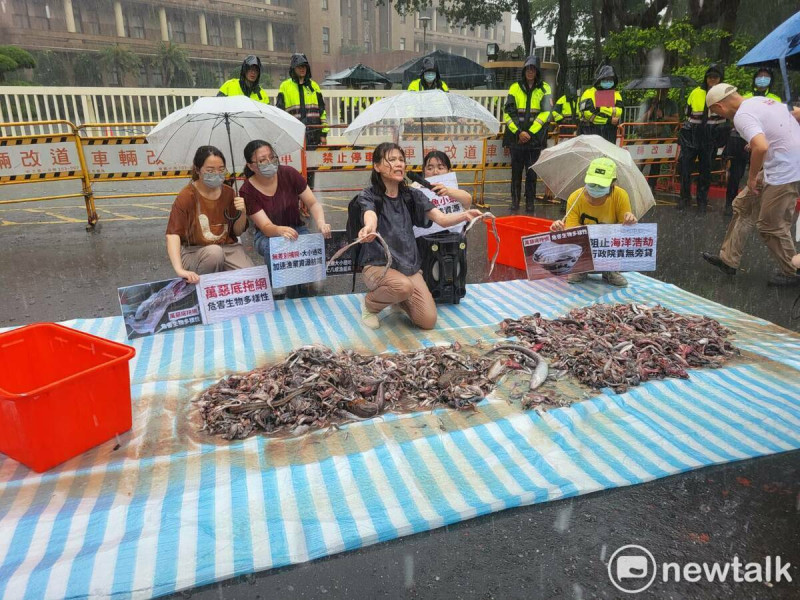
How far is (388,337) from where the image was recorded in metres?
4.90

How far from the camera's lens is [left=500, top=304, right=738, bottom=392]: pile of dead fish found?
4055 millimetres

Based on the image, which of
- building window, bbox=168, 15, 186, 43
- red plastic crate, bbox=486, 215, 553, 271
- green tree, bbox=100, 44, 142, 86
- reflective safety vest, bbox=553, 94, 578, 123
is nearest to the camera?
red plastic crate, bbox=486, 215, 553, 271

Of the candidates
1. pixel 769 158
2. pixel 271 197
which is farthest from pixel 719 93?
pixel 271 197

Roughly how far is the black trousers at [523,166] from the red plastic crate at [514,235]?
11.4ft

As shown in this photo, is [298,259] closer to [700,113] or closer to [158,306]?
[158,306]

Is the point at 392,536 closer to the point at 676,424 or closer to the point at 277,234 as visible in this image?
the point at 676,424

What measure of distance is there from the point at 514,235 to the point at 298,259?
2670 mm

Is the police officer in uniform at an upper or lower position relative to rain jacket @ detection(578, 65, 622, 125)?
lower

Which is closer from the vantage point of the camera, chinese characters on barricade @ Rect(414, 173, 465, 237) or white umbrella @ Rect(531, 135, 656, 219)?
chinese characters on barricade @ Rect(414, 173, 465, 237)

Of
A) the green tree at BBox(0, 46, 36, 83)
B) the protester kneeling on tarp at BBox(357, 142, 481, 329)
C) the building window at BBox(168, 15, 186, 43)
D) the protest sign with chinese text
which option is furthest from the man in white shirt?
the building window at BBox(168, 15, 186, 43)

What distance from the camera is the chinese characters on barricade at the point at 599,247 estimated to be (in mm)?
5881

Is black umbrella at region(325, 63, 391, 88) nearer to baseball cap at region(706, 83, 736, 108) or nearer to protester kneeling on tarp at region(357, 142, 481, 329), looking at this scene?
baseball cap at region(706, 83, 736, 108)

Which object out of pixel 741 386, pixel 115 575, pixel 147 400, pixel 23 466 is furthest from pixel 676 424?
pixel 23 466

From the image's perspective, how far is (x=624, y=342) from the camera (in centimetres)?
434
